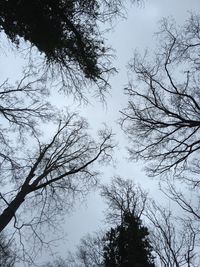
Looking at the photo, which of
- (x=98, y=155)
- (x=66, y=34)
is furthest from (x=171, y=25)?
(x=98, y=155)

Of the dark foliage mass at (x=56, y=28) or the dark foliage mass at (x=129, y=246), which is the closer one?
the dark foliage mass at (x=56, y=28)

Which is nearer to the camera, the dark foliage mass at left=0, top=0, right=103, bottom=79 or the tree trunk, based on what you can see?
the dark foliage mass at left=0, top=0, right=103, bottom=79

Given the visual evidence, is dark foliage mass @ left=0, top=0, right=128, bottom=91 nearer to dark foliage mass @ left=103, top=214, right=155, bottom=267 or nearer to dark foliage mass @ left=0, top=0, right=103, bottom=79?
dark foliage mass @ left=0, top=0, right=103, bottom=79

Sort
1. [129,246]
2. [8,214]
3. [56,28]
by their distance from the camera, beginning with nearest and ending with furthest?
1. [56,28]
2. [8,214]
3. [129,246]

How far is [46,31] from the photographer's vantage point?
7258mm

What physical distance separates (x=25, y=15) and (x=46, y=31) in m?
0.59

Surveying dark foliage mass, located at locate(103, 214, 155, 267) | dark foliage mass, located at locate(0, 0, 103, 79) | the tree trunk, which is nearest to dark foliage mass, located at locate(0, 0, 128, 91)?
dark foliage mass, located at locate(0, 0, 103, 79)

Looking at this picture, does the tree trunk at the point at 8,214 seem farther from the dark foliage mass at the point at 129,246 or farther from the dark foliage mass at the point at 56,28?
the dark foliage mass at the point at 129,246

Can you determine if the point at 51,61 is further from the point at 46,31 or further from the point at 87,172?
the point at 87,172

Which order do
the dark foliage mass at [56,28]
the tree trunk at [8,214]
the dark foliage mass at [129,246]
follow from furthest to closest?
1. the dark foliage mass at [129,246]
2. the tree trunk at [8,214]
3. the dark foliage mass at [56,28]

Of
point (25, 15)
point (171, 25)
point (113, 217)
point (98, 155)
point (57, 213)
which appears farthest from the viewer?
point (113, 217)

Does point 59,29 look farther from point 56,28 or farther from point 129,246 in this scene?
point 129,246

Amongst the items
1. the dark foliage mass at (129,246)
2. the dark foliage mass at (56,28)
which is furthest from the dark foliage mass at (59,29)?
the dark foliage mass at (129,246)

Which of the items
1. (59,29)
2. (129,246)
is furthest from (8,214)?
(129,246)
